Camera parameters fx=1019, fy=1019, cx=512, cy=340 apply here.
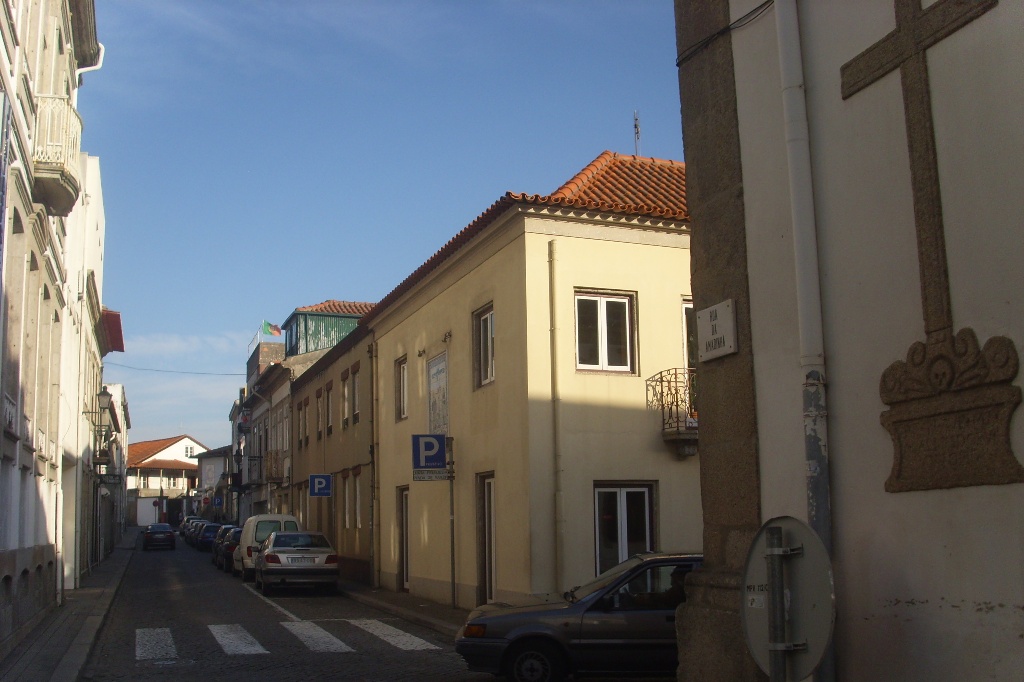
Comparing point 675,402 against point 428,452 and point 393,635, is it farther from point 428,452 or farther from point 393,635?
point 393,635

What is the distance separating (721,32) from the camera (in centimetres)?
763

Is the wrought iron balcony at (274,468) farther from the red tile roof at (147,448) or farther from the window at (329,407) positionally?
the red tile roof at (147,448)

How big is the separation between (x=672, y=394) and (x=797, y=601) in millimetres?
11811

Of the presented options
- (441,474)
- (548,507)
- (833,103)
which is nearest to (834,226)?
(833,103)

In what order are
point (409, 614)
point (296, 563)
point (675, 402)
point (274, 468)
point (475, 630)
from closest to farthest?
point (475, 630) < point (675, 402) < point (409, 614) < point (296, 563) < point (274, 468)

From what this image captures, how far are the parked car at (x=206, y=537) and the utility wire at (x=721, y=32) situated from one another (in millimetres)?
44761

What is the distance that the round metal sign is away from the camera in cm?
466

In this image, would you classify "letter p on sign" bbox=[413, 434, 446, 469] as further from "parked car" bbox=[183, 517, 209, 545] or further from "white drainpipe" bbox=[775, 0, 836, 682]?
"parked car" bbox=[183, 517, 209, 545]

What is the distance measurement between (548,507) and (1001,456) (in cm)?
1090

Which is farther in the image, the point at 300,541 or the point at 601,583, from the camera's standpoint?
the point at 300,541

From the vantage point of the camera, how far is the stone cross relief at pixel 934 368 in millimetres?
5117

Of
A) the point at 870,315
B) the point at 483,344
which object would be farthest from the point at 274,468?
the point at 870,315

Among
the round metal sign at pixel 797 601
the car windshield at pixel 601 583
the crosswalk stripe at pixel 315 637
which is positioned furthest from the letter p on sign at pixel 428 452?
the round metal sign at pixel 797 601

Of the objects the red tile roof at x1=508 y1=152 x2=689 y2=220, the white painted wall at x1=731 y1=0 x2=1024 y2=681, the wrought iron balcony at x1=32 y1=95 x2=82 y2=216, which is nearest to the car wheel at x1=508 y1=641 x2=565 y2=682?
the white painted wall at x1=731 y1=0 x2=1024 y2=681
